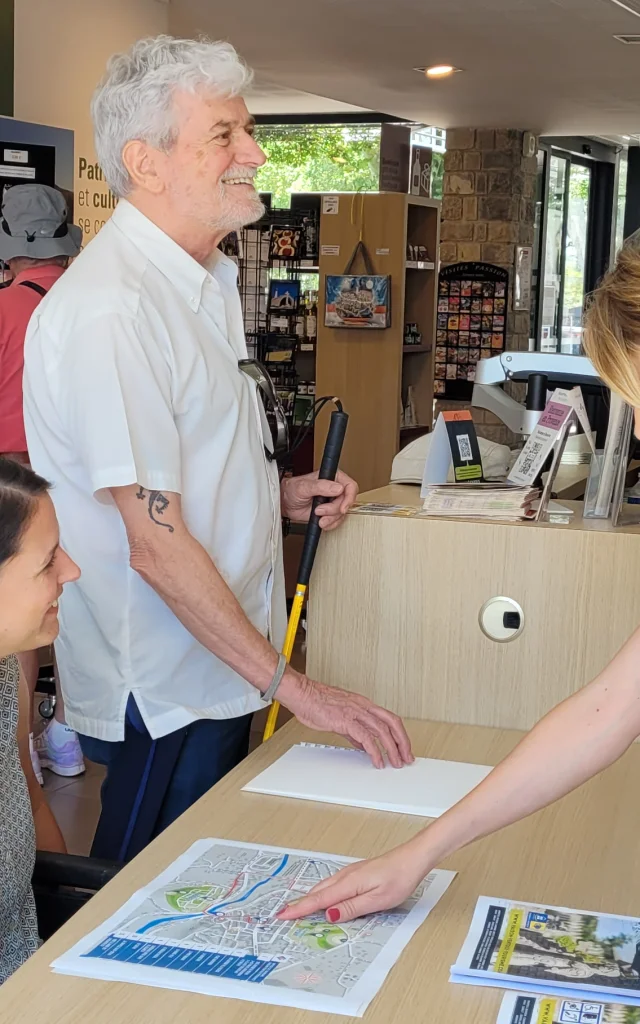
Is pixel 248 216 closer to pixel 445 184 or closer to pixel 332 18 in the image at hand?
pixel 332 18

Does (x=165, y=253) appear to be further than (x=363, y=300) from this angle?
No

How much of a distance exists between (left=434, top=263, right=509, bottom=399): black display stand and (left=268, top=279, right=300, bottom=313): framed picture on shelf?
306cm

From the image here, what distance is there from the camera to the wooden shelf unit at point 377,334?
24.0 feet

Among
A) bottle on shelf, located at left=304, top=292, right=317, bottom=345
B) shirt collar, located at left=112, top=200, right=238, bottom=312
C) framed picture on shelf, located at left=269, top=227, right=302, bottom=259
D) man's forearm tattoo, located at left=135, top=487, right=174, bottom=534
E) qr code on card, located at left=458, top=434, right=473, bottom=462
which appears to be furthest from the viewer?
bottle on shelf, located at left=304, top=292, right=317, bottom=345

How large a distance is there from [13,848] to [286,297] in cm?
695

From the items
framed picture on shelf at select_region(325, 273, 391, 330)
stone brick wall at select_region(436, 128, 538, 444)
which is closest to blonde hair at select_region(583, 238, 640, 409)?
framed picture on shelf at select_region(325, 273, 391, 330)

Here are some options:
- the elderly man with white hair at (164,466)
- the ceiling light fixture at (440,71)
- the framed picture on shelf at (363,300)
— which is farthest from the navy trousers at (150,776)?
the ceiling light fixture at (440,71)

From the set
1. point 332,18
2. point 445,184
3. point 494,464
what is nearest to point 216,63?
point 494,464

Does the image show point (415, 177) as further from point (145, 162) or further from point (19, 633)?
point (19, 633)

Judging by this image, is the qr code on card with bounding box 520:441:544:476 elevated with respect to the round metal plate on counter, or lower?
elevated

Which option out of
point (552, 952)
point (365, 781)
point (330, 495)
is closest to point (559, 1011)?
point (552, 952)

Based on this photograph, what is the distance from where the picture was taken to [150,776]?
6.69 ft

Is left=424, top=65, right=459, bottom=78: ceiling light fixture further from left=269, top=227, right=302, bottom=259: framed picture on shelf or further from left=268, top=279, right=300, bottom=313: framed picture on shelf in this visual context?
left=268, top=279, right=300, bottom=313: framed picture on shelf

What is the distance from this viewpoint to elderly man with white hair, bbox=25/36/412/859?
6.06 feet
